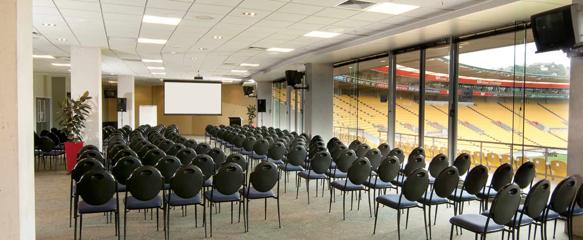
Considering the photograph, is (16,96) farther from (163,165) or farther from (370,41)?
(370,41)

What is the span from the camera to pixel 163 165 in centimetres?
554

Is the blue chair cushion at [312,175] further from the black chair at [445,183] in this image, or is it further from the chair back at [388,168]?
the black chair at [445,183]

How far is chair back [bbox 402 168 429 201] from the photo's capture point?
4.62 m

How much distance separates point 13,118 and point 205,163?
9.75 ft

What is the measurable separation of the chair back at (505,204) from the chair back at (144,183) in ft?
11.0

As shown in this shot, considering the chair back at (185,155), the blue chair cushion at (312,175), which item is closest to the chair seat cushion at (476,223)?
the blue chair cushion at (312,175)

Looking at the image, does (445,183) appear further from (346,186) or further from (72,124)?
(72,124)

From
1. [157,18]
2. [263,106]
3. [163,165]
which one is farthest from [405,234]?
[263,106]

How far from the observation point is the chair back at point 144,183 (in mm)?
4480

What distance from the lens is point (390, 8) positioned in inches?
256

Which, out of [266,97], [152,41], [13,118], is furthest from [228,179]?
[266,97]

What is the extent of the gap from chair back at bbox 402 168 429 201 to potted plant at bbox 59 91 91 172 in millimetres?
8185

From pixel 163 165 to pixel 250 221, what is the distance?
1.37 metres

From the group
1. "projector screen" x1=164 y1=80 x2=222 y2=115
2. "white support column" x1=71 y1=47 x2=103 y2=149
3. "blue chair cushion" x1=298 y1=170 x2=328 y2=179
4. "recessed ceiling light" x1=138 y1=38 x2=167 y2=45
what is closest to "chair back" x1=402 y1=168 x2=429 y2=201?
"blue chair cushion" x1=298 y1=170 x2=328 y2=179
